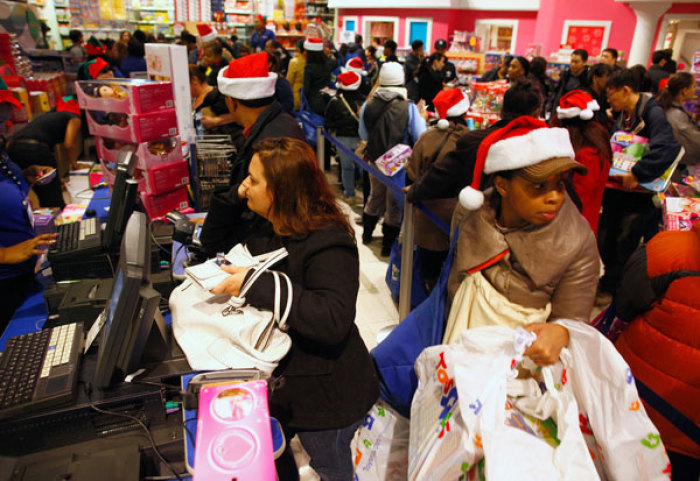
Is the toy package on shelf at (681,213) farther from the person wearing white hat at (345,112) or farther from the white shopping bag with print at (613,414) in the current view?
the person wearing white hat at (345,112)

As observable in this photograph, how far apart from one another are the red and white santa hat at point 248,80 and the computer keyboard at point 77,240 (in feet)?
3.52

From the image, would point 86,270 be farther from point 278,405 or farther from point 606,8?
point 606,8

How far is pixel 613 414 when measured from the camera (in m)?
1.33

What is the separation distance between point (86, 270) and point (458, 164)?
1934 mm

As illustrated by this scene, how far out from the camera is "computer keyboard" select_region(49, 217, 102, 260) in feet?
6.87

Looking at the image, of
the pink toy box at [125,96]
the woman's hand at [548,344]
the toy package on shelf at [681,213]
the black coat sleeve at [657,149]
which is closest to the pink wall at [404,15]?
the black coat sleeve at [657,149]

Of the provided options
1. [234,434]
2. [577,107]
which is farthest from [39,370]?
[577,107]

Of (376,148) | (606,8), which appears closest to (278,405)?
(376,148)

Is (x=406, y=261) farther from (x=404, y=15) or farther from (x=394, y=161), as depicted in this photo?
(x=404, y=15)

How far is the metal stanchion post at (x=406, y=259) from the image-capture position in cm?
297

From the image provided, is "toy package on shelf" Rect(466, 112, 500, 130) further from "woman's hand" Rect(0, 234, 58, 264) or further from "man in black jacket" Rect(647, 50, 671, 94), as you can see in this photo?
"woman's hand" Rect(0, 234, 58, 264)

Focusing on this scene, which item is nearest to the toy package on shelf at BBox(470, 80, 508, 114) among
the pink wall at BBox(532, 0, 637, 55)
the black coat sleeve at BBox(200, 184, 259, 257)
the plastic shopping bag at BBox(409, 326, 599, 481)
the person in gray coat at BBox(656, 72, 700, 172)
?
the person in gray coat at BBox(656, 72, 700, 172)

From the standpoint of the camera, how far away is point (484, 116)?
506cm

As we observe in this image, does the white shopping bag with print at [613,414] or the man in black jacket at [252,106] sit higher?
the man in black jacket at [252,106]
